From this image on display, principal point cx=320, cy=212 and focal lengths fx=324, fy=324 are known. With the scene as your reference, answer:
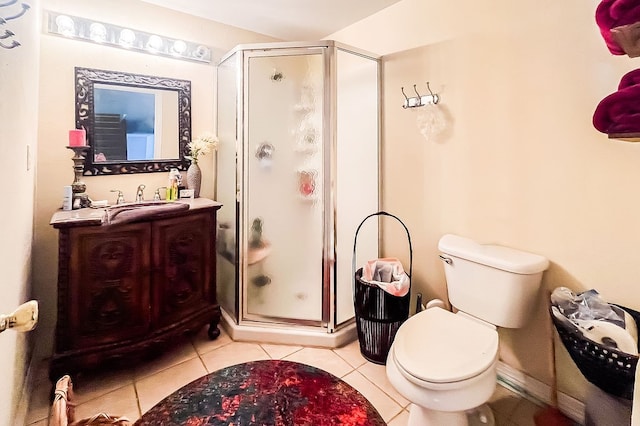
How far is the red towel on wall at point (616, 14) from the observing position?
855 millimetres

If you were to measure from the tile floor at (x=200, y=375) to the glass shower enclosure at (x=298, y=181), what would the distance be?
12cm

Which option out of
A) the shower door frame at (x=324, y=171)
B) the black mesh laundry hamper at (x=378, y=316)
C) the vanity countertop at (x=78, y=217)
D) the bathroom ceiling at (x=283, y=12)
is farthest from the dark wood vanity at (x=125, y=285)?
the bathroom ceiling at (x=283, y=12)

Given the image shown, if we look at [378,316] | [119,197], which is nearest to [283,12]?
[119,197]

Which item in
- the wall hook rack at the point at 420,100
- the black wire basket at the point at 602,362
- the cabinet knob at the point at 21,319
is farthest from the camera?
the wall hook rack at the point at 420,100

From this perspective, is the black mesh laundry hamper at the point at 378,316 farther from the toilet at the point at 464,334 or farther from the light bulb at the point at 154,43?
the light bulb at the point at 154,43

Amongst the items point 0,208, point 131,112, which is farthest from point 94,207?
point 0,208

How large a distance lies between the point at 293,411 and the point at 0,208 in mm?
1441

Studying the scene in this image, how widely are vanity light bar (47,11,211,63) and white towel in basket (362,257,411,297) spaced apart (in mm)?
1961

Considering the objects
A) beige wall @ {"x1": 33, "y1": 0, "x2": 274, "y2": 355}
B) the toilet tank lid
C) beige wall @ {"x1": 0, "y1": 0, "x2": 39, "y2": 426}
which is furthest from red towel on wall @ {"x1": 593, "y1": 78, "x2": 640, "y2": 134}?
beige wall @ {"x1": 33, "y1": 0, "x2": 274, "y2": 355}

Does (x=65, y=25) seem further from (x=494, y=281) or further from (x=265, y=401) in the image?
(x=494, y=281)

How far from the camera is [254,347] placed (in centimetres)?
216

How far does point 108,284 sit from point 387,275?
5.30 ft

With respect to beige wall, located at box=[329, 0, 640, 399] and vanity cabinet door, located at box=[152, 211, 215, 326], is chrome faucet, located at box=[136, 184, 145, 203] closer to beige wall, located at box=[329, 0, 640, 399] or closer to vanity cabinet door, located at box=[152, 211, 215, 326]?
vanity cabinet door, located at box=[152, 211, 215, 326]

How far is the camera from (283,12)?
2.37 metres
